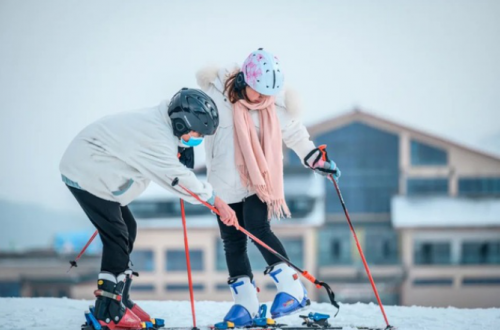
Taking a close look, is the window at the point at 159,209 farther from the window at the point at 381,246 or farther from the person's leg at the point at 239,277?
the person's leg at the point at 239,277

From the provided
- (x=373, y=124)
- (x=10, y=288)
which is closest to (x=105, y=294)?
(x=373, y=124)

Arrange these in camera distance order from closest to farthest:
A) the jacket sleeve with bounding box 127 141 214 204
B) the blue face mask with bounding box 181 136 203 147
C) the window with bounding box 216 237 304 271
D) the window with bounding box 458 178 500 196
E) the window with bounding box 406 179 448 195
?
1. the jacket sleeve with bounding box 127 141 214 204
2. the blue face mask with bounding box 181 136 203 147
3. the window with bounding box 216 237 304 271
4. the window with bounding box 458 178 500 196
5. the window with bounding box 406 179 448 195

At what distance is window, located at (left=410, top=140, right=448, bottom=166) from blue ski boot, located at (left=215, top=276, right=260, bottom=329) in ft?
58.4

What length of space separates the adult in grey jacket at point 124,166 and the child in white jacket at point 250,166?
9.3 inches

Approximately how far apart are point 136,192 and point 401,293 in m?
17.0

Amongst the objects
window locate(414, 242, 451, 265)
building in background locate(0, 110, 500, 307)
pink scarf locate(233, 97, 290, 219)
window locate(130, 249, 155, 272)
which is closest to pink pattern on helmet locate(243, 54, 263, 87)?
pink scarf locate(233, 97, 290, 219)

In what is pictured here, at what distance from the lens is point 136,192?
308 cm

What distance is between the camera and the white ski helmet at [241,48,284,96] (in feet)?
10.2

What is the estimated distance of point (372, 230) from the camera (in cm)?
1998

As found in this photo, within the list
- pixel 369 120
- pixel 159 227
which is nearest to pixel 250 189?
pixel 159 227

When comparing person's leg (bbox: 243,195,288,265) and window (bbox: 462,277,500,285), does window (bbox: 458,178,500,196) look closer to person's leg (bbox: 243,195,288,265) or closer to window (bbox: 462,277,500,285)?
window (bbox: 462,277,500,285)

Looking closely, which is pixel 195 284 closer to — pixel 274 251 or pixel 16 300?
pixel 16 300

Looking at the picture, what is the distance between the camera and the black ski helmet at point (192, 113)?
115 inches

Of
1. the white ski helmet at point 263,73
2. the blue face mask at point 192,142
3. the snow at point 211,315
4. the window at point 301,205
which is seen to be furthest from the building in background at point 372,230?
the blue face mask at point 192,142
